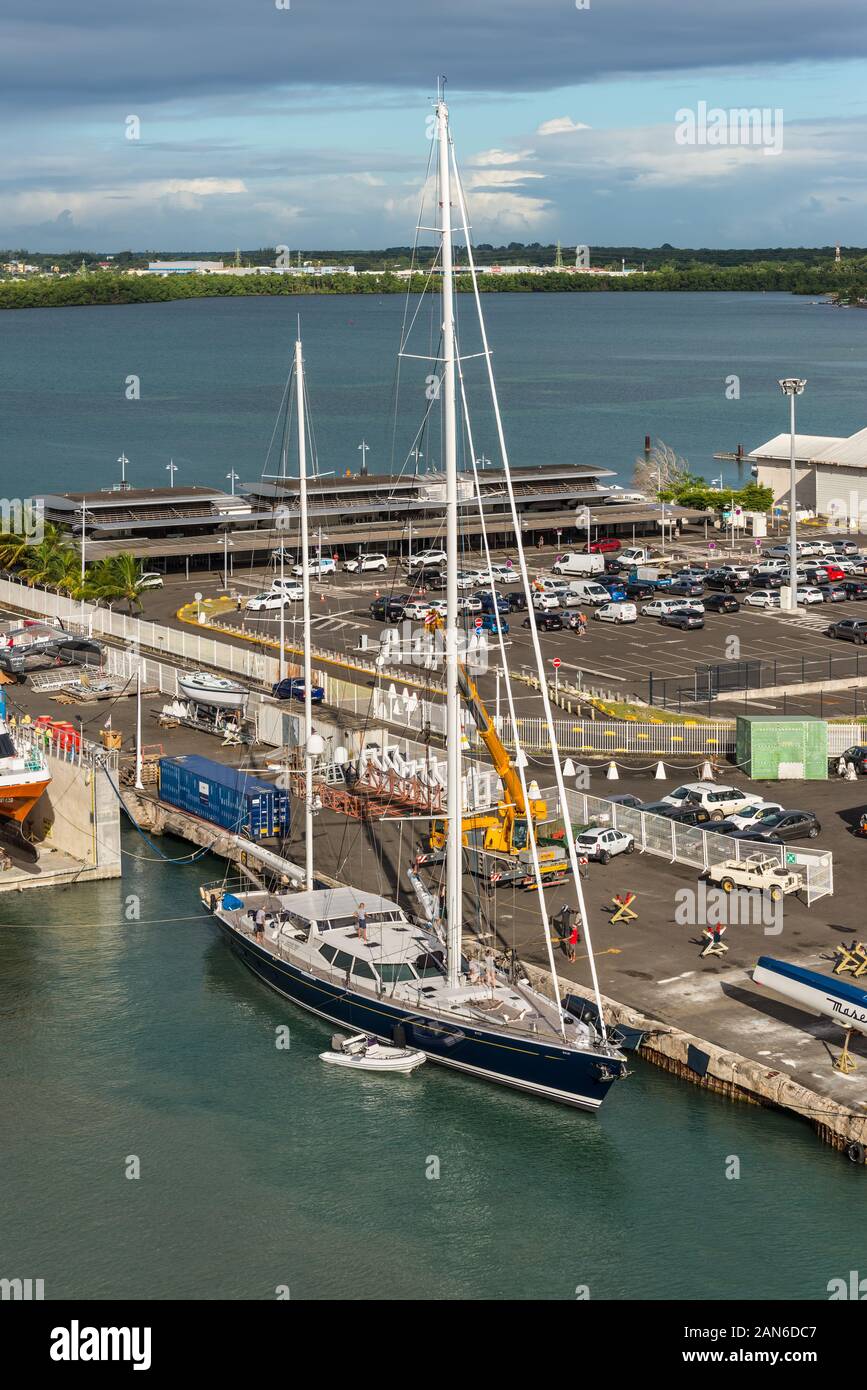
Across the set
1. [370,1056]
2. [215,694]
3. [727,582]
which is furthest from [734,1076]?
[727,582]

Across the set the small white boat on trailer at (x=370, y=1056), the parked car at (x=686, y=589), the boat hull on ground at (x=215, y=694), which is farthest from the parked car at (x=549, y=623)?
the small white boat on trailer at (x=370, y=1056)

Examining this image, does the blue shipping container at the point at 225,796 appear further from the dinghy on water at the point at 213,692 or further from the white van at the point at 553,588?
the white van at the point at 553,588

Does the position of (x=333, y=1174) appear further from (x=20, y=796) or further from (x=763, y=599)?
(x=763, y=599)

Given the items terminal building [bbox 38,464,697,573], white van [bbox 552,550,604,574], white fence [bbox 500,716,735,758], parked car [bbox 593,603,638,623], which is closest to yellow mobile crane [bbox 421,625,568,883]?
white fence [bbox 500,716,735,758]

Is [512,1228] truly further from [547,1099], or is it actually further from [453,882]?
[453,882]

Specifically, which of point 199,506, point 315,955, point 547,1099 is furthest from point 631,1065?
point 199,506
